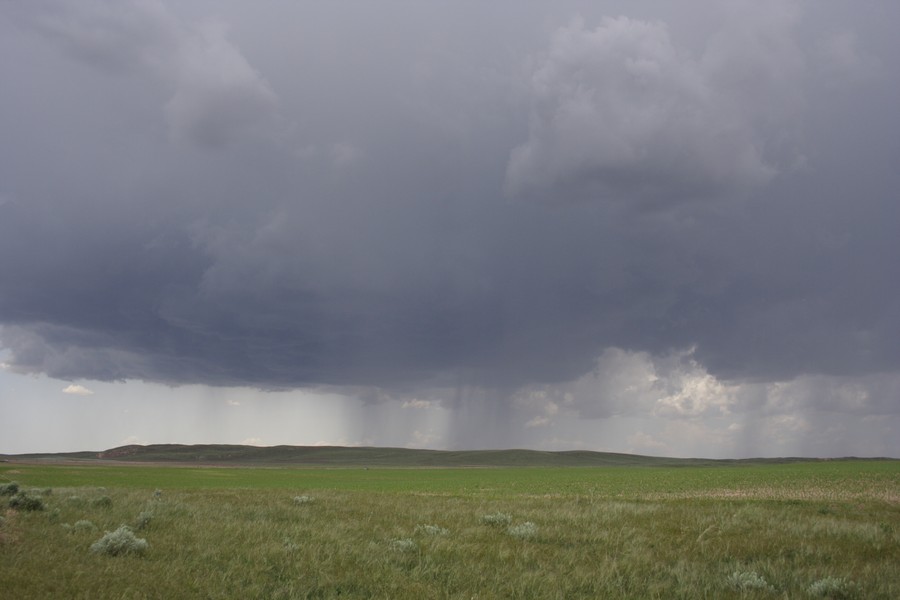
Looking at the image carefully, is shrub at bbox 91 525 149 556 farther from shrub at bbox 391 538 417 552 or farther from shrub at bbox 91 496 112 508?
shrub at bbox 91 496 112 508

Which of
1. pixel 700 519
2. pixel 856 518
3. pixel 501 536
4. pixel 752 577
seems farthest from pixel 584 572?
pixel 856 518

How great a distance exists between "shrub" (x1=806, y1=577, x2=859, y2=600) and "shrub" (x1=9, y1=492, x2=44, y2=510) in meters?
16.9

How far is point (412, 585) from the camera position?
318 inches

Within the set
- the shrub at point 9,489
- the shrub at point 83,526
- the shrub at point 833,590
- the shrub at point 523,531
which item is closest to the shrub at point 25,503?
the shrub at point 9,489

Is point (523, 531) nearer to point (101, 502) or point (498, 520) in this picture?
point (498, 520)

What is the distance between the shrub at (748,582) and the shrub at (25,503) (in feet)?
51.9

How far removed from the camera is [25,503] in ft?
46.2

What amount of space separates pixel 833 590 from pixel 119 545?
11.3 metres

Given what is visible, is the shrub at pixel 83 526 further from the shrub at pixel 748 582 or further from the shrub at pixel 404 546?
the shrub at pixel 748 582

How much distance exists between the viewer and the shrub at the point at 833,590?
324 inches

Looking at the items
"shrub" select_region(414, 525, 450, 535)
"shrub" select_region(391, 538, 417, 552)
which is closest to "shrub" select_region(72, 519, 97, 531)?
"shrub" select_region(391, 538, 417, 552)

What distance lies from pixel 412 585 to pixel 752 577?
5.37 meters

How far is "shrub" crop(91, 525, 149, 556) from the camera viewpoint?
927 cm

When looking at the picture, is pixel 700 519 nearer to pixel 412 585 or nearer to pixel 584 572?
pixel 584 572
